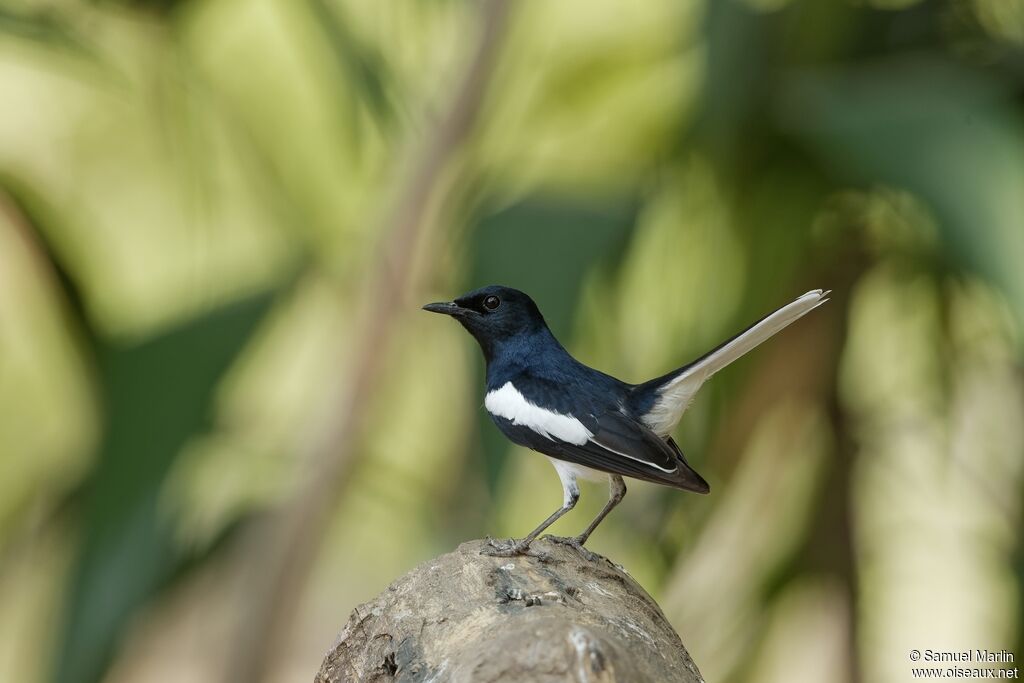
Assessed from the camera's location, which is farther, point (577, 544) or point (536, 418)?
point (536, 418)

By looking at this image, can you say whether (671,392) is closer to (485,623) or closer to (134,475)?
(485,623)

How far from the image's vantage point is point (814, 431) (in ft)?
17.3

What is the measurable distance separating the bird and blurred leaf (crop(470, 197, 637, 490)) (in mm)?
788

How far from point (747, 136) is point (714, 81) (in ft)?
1.36

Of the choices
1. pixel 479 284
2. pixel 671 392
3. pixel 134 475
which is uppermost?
pixel 479 284

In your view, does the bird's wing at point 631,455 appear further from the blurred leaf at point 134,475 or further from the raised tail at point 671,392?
the blurred leaf at point 134,475

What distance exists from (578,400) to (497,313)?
0.41 m

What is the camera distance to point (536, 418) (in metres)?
3.11

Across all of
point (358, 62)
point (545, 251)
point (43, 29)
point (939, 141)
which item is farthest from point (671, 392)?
point (43, 29)

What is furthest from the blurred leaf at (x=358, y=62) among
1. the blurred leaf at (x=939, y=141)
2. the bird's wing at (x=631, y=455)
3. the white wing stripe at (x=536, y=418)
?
the bird's wing at (x=631, y=455)

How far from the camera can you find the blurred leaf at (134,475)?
452cm

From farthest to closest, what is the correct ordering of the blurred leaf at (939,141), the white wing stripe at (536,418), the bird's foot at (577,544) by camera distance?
the blurred leaf at (939,141) < the white wing stripe at (536,418) < the bird's foot at (577,544)

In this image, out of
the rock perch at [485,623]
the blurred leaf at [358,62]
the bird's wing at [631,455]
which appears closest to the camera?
the rock perch at [485,623]

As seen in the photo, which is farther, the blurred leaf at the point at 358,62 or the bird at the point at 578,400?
the blurred leaf at the point at 358,62
